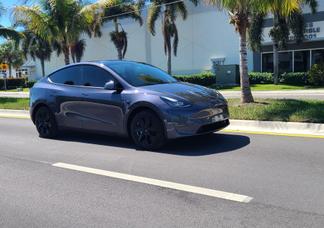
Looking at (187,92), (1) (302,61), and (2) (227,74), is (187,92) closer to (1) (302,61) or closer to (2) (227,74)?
(2) (227,74)

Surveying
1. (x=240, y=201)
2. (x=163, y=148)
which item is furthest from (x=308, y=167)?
(x=163, y=148)

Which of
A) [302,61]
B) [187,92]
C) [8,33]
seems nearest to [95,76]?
[187,92]

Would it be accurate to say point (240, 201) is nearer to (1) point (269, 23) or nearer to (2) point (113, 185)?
(2) point (113, 185)

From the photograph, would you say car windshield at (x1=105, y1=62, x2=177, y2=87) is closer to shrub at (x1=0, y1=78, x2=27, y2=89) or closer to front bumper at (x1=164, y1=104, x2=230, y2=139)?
front bumper at (x1=164, y1=104, x2=230, y2=139)

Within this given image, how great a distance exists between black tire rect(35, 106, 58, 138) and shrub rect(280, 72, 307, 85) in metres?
22.1

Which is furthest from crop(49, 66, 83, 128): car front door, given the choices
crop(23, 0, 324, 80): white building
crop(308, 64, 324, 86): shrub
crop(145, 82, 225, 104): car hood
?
crop(23, 0, 324, 80): white building

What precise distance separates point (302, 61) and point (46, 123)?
2614 cm

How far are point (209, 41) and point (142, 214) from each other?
3347 centimetres

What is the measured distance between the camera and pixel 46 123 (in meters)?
9.87

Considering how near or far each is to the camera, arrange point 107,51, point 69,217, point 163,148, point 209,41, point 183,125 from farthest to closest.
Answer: point 107,51
point 209,41
point 163,148
point 183,125
point 69,217

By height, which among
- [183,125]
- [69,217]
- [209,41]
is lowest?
[69,217]

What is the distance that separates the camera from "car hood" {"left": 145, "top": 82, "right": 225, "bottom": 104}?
307 inches

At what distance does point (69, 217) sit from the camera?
4953 millimetres

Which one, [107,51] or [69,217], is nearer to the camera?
[69,217]
